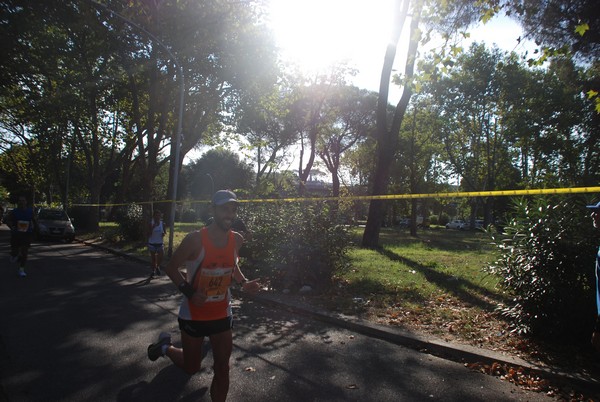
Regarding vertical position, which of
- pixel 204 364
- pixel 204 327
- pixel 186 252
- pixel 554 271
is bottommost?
pixel 204 364

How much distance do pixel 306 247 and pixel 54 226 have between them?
17520mm

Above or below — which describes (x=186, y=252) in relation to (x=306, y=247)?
above

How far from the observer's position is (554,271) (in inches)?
192

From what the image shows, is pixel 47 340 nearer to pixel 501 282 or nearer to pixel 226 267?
pixel 226 267

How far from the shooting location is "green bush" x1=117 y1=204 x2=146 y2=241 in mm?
19672

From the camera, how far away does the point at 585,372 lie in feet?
13.9

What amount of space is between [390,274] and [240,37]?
1194 cm

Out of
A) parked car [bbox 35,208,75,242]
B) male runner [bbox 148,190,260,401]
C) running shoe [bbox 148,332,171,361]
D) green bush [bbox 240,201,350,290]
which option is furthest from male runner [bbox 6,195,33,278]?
parked car [bbox 35,208,75,242]

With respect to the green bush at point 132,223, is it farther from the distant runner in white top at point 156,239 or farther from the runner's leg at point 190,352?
the runner's leg at point 190,352

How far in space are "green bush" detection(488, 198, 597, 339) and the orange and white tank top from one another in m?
3.65

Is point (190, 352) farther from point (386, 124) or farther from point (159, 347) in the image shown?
point (386, 124)

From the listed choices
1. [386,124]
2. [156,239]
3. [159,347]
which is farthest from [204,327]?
[386,124]

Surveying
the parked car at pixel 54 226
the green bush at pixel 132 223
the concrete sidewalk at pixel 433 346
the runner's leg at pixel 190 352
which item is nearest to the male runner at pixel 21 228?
the concrete sidewalk at pixel 433 346

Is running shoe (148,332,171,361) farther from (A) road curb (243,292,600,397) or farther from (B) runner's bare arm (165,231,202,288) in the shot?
(A) road curb (243,292,600,397)
